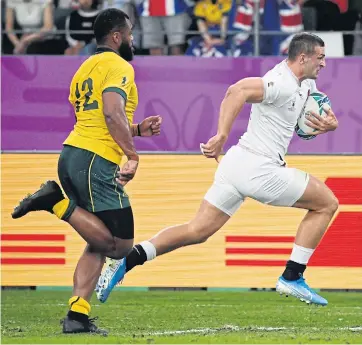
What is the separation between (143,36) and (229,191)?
7.29m

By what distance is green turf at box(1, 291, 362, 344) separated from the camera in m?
9.05

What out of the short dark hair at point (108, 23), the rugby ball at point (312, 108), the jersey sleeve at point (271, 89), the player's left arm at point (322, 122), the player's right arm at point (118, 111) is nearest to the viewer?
the player's right arm at point (118, 111)

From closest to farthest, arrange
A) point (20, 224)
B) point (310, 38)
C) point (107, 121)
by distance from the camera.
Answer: point (107, 121) → point (310, 38) → point (20, 224)

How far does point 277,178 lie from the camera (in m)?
10.2

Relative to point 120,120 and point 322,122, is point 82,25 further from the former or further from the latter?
point 120,120

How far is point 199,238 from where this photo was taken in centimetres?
1038

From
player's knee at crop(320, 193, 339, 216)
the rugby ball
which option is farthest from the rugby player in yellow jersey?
player's knee at crop(320, 193, 339, 216)

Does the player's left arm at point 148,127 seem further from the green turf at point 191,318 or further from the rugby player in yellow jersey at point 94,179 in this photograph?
the green turf at point 191,318

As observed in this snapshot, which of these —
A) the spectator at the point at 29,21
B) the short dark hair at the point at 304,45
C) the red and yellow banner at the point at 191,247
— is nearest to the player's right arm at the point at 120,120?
the short dark hair at the point at 304,45

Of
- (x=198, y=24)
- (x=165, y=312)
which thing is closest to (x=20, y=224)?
(x=165, y=312)

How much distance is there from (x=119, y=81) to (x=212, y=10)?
7923mm

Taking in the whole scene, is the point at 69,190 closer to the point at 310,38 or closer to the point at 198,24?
the point at 310,38

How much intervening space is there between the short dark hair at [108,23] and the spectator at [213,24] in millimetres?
7267

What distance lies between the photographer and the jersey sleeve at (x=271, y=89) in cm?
1004
